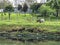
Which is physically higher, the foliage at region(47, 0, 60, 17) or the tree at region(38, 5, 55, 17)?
the foliage at region(47, 0, 60, 17)

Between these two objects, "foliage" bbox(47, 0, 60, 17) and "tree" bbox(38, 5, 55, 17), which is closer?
"tree" bbox(38, 5, 55, 17)

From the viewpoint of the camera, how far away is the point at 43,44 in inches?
1016

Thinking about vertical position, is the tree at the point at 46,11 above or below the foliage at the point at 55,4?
below

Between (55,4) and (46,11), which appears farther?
(55,4)

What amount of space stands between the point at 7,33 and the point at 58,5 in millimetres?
19923

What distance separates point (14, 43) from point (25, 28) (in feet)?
25.5

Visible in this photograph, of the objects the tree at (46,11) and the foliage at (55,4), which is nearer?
the tree at (46,11)

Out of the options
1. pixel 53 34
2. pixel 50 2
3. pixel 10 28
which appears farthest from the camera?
pixel 50 2

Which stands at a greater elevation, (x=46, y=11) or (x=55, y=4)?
(x=55, y=4)

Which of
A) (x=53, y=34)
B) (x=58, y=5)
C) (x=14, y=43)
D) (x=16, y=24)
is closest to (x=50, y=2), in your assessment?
(x=58, y=5)

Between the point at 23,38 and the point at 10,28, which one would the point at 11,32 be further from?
the point at 23,38

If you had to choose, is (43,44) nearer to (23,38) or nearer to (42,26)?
(23,38)

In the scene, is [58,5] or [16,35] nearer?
[16,35]

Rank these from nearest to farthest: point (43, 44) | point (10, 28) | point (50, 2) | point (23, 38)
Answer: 1. point (43, 44)
2. point (23, 38)
3. point (10, 28)
4. point (50, 2)
